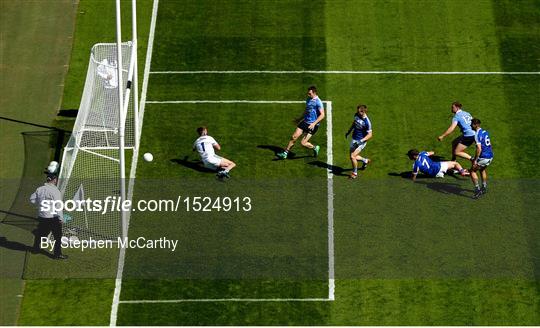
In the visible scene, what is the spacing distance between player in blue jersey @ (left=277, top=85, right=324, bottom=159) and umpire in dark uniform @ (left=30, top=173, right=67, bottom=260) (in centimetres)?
630

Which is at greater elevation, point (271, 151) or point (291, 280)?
point (271, 151)

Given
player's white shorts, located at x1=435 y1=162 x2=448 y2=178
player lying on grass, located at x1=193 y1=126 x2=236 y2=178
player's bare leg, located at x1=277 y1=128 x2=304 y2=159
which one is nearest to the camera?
player lying on grass, located at x1=193 y1=126 x2=236 y2=178

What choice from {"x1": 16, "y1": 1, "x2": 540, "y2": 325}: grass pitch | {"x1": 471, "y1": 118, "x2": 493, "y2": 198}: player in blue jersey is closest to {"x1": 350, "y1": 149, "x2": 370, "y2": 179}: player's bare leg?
{"x1": 16, "y1": 1, "x2": 540, "y2": 325}: grass pitch

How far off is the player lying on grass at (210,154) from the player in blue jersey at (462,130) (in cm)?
513

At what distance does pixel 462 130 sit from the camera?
40.2 m

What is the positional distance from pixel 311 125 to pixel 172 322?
22.5ft

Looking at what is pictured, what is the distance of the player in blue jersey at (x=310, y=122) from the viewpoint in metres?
40.1

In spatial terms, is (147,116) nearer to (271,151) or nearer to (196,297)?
(271,151)

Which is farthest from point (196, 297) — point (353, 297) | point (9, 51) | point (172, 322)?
point (9, 51)

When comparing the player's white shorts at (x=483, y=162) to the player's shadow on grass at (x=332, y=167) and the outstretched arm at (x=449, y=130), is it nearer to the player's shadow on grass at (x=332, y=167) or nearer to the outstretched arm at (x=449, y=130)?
the outstretched arm at (x=449, y=130)

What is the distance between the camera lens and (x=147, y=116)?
42.1 meters

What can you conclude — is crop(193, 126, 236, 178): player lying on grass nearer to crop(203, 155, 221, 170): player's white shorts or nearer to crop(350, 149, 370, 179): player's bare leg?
crop(203, 155, 221, 170): player's white shorts

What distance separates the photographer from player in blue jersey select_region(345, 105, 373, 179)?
129 ft

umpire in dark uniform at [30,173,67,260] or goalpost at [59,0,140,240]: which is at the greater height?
goalpost at [59,0,140,240]
